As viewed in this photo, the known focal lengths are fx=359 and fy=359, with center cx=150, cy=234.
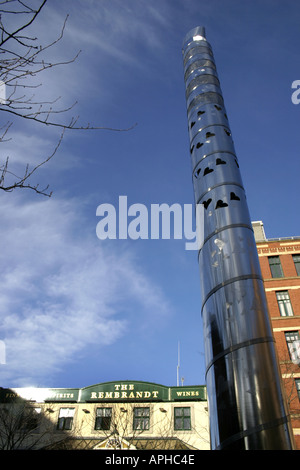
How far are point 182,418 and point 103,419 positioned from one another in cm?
620

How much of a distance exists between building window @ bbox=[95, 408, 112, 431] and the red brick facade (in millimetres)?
13941

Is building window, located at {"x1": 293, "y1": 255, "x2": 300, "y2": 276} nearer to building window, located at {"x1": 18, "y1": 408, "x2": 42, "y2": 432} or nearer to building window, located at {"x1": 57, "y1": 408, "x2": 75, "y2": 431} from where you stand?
building window, located at {"x1": 57, "y1": 408, "x2": 75, "y2": 431}

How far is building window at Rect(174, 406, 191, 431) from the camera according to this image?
26.8m

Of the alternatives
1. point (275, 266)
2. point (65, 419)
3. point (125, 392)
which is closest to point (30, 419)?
point (65, 419)

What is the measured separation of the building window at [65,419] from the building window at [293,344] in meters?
17.9

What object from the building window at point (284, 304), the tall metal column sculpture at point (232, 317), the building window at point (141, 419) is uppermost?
the building window at point (284, 304)

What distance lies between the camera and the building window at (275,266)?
2672 centimetres

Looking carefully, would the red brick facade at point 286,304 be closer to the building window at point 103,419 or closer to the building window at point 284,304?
the building window at point 284,304

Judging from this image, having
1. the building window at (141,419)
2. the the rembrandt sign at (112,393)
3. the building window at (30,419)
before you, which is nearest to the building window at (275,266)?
the the rembrandt sign at (112,393)

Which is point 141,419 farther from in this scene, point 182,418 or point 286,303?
point 286,303

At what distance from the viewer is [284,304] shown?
25.1 m

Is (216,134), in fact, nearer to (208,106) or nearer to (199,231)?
(208,106)

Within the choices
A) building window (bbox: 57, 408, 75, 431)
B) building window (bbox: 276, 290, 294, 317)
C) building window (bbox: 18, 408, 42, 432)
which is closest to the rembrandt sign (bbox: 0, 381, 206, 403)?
building window (bbox: 57, 408, 75, 431)
